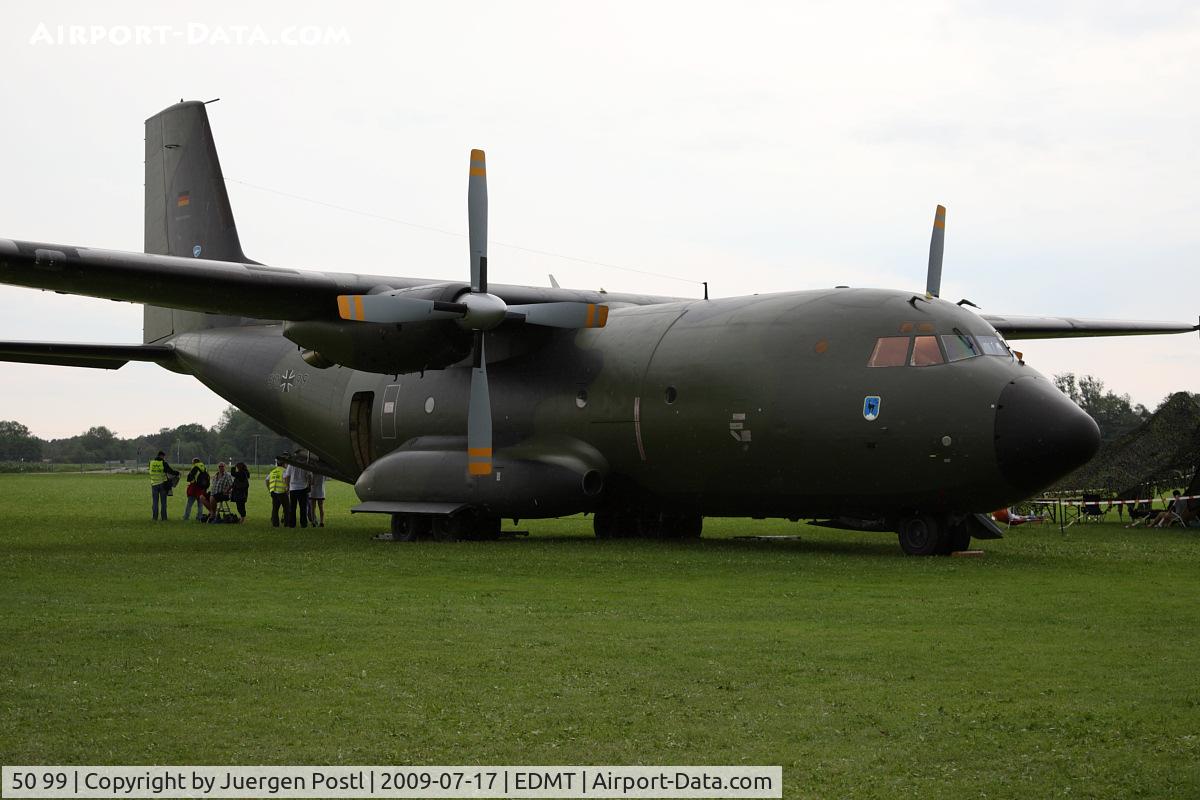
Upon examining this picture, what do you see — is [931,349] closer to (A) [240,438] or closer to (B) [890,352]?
(B) [890,352]

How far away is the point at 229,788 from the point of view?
546cm

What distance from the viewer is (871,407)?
16.3 m

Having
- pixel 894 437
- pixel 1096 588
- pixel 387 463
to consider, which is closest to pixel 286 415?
pixel 387 463

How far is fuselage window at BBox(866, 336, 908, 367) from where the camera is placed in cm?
1641

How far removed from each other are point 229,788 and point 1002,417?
11904mm

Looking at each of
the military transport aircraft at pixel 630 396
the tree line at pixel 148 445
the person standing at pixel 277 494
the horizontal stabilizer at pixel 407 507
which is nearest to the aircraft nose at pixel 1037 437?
the military transport aircraft at pixel 630 396

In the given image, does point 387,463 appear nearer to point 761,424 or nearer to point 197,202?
point 761,424

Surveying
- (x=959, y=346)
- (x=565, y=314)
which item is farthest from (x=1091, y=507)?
(x=565, y=314)

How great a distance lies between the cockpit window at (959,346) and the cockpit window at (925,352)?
0.11 meters

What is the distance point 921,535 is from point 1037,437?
2.15 m

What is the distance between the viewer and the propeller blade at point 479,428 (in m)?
19.0

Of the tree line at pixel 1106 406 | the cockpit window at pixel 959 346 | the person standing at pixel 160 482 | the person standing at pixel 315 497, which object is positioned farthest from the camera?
the tree line at pixel 1106 406

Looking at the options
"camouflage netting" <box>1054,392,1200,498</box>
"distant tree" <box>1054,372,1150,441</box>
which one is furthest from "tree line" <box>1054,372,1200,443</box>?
"camouflage netting" <box>1054,392,1200,498</box>

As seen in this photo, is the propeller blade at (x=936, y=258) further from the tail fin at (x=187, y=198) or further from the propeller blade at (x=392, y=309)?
the tail fin at (x=187, y=198)
